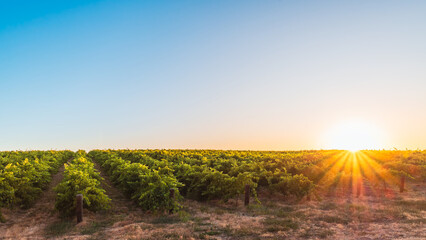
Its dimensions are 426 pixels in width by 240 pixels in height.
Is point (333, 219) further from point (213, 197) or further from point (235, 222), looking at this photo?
point (213, 197)

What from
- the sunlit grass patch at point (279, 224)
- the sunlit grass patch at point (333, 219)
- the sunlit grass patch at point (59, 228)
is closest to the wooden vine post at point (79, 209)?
the sunlit grass patch at point (59, 228)

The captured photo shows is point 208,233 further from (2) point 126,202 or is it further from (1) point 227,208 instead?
(2) point 126,202

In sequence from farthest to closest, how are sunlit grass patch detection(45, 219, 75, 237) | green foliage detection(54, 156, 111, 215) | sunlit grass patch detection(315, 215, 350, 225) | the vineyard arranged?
green foliage detection(54, 156, 111, 215)
sunlit grass patch detection(315, 215, 350, 225)
the vineyard
sunlit grass patch detection(45, 219, 75, 237)

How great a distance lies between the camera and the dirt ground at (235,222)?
10492 millimetres

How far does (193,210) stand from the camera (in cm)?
1450

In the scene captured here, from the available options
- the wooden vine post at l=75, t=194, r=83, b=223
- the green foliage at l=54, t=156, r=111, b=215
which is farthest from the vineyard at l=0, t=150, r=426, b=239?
the wooden vine post at l=75, t=194, r=83, b=223

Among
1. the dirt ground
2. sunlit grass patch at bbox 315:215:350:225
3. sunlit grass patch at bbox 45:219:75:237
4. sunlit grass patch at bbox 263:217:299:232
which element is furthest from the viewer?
sunlit grass patch at bbox 315:215:350:225

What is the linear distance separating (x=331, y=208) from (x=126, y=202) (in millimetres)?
11723

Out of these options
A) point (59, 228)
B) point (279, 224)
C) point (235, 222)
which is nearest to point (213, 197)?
point (235, 222)

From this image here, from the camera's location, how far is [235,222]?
12094 millimetres

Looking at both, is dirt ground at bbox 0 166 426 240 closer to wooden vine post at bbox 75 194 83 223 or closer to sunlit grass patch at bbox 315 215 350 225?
sunlit grass patch at bbox 315 215 350 225

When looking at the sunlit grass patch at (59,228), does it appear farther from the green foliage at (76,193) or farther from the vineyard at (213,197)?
the green foliage at (76,193)

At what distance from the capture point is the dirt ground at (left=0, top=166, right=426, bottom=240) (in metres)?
10.5

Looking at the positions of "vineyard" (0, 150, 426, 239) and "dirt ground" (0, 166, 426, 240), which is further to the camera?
"vineyard" (0, 150, 426, 239)
